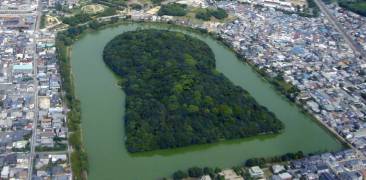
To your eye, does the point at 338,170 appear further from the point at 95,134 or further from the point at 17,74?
the point at 17,74

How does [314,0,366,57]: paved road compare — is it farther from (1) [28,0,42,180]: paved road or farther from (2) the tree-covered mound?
(1) [28,0,42,180]: paved road

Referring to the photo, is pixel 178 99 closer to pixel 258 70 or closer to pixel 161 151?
pixel 161 151

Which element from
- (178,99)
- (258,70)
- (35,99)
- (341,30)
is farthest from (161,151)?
(341,30)

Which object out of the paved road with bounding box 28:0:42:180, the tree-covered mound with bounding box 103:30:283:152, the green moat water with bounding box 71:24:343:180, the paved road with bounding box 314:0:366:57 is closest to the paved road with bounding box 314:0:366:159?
the paved road with bounding box 314:0:366:57

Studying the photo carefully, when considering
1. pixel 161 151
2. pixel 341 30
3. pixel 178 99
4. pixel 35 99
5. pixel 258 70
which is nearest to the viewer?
pixel 161 151

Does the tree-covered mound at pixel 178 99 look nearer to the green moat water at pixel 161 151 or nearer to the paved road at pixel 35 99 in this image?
the green moat water at pixel 161 151
